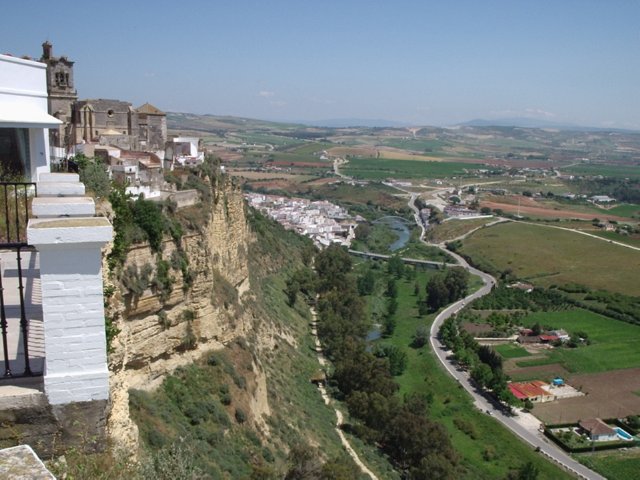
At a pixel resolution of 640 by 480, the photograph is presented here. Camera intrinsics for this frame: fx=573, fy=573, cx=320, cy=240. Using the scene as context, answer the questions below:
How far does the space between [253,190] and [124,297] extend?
8881 cm

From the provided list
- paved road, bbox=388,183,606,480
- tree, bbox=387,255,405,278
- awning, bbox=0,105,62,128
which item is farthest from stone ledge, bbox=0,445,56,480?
tree, bbox=387,255,405,278

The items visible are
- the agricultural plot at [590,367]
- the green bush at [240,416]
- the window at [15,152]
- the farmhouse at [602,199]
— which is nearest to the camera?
the window at [15,152]

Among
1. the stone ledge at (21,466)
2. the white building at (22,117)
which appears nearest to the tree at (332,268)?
the white building at (22,117)

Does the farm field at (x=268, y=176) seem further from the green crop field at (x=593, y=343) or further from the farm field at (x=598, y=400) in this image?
the farm field at (x=598, y=400)

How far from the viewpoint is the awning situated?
803 cm

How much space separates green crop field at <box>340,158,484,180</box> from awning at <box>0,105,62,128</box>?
395 feet

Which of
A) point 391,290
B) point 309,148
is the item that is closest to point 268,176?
point 309,148

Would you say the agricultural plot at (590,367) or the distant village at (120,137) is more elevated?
the distant village at (120,137)

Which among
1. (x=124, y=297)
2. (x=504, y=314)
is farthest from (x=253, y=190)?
(x=124, y=297)

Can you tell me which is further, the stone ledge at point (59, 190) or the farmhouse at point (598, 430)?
the farmhouse at point (598, 430)

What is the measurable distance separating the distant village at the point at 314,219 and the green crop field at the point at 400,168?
46.4 m

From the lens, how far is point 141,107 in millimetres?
22656

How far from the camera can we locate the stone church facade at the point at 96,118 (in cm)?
1881

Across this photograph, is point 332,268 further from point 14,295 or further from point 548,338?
point 14,295
